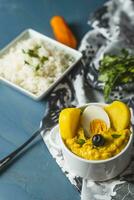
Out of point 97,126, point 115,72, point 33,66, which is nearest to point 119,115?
point 97,126

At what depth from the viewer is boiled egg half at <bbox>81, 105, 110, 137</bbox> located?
82 centimetres

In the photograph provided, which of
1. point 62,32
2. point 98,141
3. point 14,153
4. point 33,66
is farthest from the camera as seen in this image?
point 62,32

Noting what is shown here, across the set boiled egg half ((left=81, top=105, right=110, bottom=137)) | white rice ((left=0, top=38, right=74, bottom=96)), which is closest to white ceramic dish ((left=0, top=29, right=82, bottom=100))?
white rice ((left=0, top=38, right=74, bottom=96))

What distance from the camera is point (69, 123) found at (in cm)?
81

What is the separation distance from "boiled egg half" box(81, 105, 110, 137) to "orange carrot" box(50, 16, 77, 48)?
34 centimetres

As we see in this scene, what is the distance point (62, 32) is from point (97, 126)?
415 millimetres

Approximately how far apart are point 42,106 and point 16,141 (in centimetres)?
11

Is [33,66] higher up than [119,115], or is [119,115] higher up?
[33,66]

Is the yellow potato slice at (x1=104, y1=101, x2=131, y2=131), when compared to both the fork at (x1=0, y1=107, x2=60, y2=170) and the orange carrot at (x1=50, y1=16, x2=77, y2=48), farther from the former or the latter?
the orange carrot at (x1=50, y1=16, x2=77, y2=48)

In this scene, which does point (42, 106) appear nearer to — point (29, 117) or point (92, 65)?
point (29, 117)

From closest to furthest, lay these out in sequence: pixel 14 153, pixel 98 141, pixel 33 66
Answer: pixel 98 141 < pixel 14 153 < pixel 33 66

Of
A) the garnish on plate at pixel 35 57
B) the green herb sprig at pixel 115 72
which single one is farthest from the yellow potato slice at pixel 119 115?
the garnish on plate at pixel 35 57

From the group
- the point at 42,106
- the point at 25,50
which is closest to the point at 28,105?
the point at 42,106

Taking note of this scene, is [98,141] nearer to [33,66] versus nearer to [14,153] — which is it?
[14,153]
